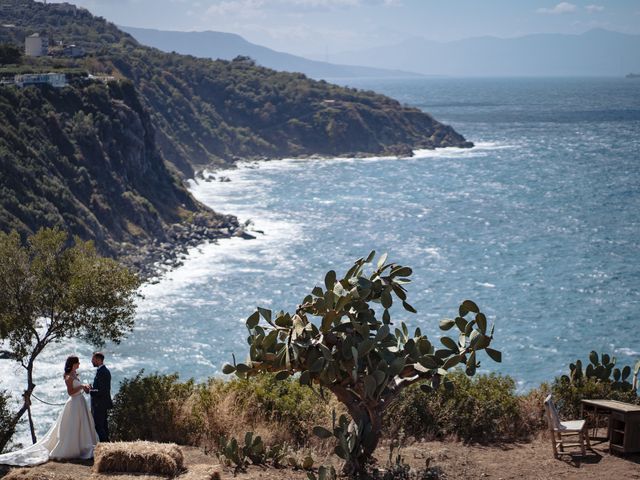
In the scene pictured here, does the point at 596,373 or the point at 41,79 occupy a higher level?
the point at 41,79

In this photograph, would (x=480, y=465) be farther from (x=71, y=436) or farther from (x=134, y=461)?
(x=71, y=436)

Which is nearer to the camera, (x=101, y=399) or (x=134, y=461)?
(x=134, y=461)

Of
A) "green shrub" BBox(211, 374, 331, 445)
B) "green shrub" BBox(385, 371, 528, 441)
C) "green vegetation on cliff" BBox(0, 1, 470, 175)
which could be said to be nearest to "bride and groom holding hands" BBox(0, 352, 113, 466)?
"green shrub" BBox(211, 374, 331, 445)

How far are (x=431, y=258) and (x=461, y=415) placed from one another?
65.2 meters

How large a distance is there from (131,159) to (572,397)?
8558 centimetres

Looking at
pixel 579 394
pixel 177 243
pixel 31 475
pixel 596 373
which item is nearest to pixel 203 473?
pixel 31 475

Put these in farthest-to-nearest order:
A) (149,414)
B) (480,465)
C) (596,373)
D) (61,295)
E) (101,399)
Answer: (61,295) → (596,373) → (149,414) → (101,399) → (480,465)

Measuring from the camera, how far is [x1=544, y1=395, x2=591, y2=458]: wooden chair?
13.5 meters

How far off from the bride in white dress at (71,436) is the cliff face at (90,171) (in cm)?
5508

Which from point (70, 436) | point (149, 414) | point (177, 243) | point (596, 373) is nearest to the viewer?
point (70, 436)

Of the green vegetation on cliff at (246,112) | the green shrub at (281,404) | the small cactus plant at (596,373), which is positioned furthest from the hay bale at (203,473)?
the green vegetation on cliff at (246,112)

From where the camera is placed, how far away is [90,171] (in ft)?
292

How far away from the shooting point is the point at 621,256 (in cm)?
7969

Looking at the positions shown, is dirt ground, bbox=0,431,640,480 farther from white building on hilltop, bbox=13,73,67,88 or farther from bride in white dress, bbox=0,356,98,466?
white building on hilltop, bbox=13,73,67,88
